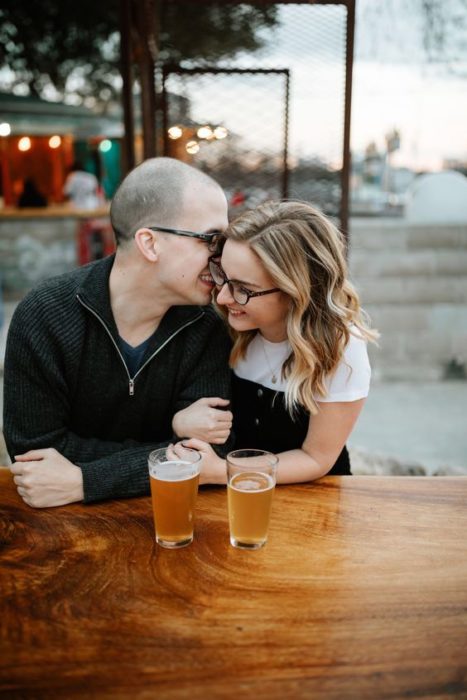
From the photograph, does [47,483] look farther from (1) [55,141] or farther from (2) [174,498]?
(1) [55,141]

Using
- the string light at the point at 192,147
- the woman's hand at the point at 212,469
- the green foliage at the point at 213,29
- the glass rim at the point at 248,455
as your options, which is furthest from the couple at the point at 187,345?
the green foliage at the point at 213,29

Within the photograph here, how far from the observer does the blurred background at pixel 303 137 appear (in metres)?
3.40

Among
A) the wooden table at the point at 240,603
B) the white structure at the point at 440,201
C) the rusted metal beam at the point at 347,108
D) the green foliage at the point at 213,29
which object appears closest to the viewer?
the wooden table at the point at 240,603

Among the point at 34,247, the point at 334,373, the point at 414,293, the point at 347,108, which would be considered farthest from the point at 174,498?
the point at 34,247

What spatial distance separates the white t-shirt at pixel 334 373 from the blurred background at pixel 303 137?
1213 mm

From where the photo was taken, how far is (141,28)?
3090 mm

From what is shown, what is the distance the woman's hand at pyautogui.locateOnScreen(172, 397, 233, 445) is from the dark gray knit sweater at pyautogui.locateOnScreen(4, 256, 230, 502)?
0.23ft

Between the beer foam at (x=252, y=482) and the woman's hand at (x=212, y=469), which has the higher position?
the beer foam at (x=252, y=482)

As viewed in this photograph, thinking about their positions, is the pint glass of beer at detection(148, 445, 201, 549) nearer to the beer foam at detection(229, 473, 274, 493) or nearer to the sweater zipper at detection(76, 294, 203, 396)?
the beer foam at detection(229, 473, 274, 493)

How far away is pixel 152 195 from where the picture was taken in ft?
5.78

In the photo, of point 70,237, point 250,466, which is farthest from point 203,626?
point 70,237

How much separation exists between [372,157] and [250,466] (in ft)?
21.7

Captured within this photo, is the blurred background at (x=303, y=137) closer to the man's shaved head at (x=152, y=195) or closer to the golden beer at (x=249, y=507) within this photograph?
the man's shaved head at (x=152, y=195)

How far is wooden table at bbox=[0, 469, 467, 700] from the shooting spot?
2.89ft
